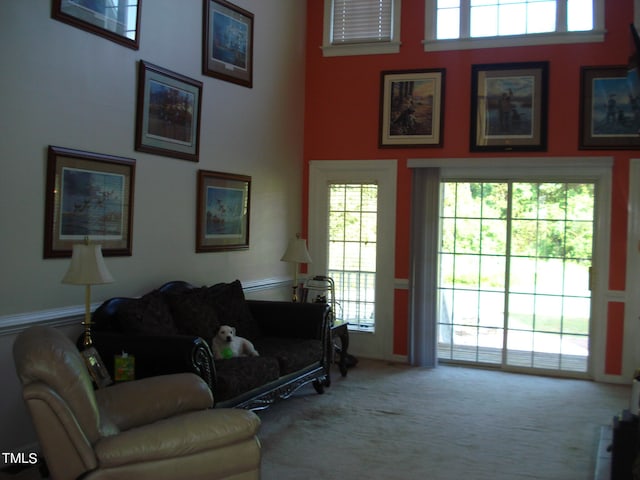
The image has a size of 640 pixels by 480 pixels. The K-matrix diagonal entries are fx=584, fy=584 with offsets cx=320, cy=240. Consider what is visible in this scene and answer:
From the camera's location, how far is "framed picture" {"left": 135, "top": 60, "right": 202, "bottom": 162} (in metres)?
4.38

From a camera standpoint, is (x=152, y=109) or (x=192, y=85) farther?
(x=192, y=85)

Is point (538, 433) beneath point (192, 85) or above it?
beneath

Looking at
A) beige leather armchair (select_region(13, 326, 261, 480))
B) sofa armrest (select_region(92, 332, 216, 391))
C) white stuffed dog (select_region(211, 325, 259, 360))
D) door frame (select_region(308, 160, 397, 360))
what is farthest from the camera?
door frame (select_region(308, 160, 397, 360))

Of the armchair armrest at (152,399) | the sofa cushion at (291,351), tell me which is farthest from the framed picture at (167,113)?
the armchair armrest at (152,399)

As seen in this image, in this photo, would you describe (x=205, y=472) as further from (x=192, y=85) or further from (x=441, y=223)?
(x=441, y=223)

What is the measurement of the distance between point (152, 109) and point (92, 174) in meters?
0.81

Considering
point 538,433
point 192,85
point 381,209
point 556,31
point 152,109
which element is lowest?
point 538,433

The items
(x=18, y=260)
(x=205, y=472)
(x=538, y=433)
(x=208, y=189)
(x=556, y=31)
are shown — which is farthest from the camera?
(x=556, y=31)

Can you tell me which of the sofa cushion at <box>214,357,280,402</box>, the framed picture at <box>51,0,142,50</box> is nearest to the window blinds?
the framed picture at <box>51,0,142,50</box>

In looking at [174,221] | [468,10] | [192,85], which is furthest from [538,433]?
[468,10]

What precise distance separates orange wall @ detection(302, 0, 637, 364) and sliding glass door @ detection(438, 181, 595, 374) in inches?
12.8

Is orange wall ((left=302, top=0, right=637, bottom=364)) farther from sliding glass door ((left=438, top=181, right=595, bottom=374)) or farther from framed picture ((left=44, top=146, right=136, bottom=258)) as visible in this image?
framed picture ((left=44, top=146, right=136, bottom=258))

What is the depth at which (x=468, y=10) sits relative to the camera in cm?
634

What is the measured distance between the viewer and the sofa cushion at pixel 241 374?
369cm
